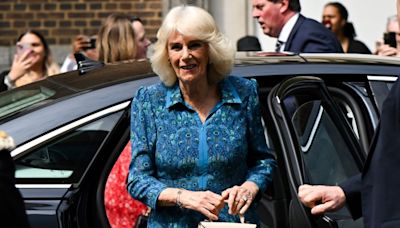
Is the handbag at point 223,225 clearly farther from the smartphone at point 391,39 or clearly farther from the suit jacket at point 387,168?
the smartphone at point 391,39

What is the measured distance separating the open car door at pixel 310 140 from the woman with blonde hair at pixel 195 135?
124mm

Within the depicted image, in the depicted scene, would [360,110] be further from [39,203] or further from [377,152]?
[377,152]

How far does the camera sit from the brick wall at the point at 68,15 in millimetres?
12430

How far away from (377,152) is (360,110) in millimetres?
2024

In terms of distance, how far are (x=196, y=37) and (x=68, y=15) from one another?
775 cm

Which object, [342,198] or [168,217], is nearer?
[342,198]

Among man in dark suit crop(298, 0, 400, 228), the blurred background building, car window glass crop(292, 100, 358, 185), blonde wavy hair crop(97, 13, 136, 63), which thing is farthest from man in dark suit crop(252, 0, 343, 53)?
the blurred background building

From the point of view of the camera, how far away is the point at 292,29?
7758 mm

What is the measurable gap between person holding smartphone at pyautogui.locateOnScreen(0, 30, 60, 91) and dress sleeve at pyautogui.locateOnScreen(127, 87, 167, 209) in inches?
147

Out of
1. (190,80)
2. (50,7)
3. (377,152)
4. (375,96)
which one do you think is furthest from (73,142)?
(50,7)

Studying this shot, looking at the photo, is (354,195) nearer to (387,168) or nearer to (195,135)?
(387,168)

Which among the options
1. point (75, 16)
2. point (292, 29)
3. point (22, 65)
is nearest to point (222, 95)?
point (292, 29)

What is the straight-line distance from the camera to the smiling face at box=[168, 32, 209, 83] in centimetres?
484

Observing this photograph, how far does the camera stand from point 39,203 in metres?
5.10
